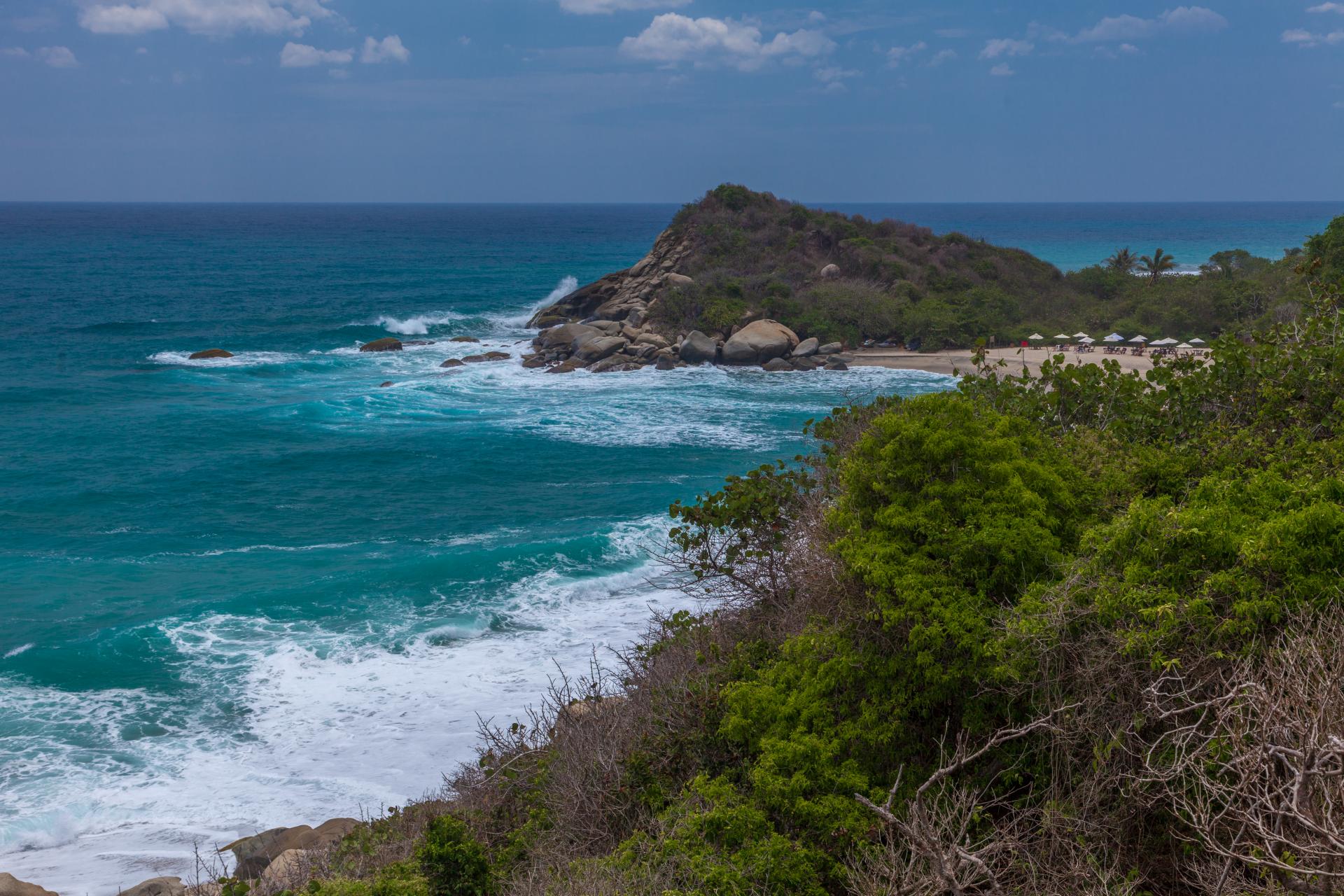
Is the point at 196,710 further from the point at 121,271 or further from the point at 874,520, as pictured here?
the point at 121,271

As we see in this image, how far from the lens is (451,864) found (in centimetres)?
931

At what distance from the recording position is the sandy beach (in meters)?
42.0

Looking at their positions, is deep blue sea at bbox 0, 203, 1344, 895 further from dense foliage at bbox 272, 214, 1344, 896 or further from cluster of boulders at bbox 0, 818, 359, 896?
dense foliage at bbox 272, 214, 1344, 896

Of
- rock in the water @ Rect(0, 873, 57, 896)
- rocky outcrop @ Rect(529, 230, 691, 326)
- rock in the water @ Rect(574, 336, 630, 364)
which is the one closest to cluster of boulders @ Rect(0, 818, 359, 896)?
rock in the water @ Rect(0, 873, 57, 896)

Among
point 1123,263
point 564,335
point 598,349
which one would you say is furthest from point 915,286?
point 564,335

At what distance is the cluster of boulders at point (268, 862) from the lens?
1084 cm

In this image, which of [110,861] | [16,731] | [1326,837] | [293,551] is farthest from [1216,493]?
[293,551]

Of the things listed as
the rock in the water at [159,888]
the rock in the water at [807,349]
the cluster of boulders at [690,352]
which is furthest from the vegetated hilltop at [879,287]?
the rock in the water at [159,888]

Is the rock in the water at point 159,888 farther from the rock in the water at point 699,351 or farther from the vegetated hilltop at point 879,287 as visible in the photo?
the vegetated hilltop at point 879,287

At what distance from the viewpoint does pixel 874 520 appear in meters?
10.3

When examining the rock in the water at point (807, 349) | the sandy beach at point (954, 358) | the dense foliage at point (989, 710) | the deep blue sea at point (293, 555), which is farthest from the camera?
the rock in the water at point (807, 349)

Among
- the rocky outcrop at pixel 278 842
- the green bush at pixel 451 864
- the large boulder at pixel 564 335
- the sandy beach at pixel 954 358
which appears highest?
the large boulder at pixel 564 335

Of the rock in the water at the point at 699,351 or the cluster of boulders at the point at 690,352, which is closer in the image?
the cluster of boulders at the point at 690,352

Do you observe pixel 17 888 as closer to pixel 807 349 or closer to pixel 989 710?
pixel 989 710
